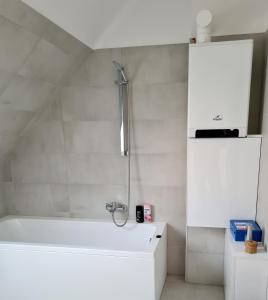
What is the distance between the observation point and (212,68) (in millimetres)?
1964

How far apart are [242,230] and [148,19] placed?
1.98m

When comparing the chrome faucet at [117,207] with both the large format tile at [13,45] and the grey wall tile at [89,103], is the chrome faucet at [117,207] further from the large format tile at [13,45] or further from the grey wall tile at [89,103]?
the large format tile at [13,45]

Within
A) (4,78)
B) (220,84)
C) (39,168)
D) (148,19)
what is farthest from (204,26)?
(39,168)

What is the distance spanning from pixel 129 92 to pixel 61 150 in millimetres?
944

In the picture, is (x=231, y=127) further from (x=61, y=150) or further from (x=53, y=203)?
(x=53, y=203)

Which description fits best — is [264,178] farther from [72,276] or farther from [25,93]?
[25,93]

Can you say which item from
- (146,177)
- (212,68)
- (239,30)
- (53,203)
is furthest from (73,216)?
(239,30)

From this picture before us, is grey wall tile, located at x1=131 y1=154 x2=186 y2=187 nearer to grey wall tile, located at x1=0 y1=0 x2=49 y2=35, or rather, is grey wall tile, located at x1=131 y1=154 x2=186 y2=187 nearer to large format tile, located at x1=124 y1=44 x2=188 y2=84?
large format tile, located at x1=124 y1=44 x2=188 y2=84

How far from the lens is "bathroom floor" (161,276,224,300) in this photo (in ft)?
7.32

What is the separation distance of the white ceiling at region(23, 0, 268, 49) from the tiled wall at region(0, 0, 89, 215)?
5.4 inches

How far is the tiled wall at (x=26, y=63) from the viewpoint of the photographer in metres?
1.61

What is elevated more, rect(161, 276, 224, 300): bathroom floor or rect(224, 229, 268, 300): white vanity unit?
rect(224, 229, 268, 300): white vanity unit

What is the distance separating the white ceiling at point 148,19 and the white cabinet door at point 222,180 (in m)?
0.97

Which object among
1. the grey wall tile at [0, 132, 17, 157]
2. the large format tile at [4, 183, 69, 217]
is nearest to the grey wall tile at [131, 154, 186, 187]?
the large format tile at [4, 183, 69, 217]
